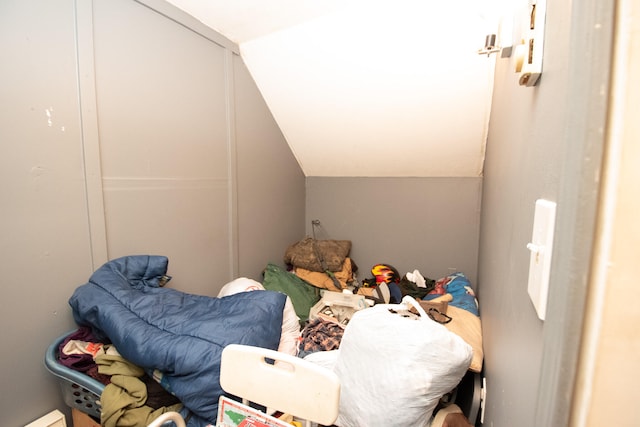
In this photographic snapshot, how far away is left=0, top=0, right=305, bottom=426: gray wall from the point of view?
3.53 ft

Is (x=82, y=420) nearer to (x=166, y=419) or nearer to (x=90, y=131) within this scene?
(x=166, y=419)

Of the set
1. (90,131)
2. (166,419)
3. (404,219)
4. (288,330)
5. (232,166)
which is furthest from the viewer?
(404,219)

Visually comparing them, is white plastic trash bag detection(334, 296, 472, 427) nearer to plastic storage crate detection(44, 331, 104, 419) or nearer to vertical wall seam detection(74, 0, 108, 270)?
plastic storage crate detection(44, 331, 104, 419)

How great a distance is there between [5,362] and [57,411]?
320 millimetres

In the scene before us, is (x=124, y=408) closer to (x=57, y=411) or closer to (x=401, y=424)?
(x=57, y=411)

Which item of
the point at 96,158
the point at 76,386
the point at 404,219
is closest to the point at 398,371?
the point at 76,386

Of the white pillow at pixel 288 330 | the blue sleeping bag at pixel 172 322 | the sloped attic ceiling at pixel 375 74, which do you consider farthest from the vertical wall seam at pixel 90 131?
the white pillow at pixel 288 330

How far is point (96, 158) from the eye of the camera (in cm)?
129

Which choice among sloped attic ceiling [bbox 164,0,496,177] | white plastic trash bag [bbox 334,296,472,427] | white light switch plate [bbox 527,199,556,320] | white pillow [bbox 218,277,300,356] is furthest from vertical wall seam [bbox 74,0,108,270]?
white light switch plate [bbox 527,199,556,320]

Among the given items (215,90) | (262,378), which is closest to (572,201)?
(262,378)

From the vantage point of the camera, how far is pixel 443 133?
2168 millimetres

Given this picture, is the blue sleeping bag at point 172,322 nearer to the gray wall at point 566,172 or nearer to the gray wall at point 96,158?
the gray wall at point 96,158

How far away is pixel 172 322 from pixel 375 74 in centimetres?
183

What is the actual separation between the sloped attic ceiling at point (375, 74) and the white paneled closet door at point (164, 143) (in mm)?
294
